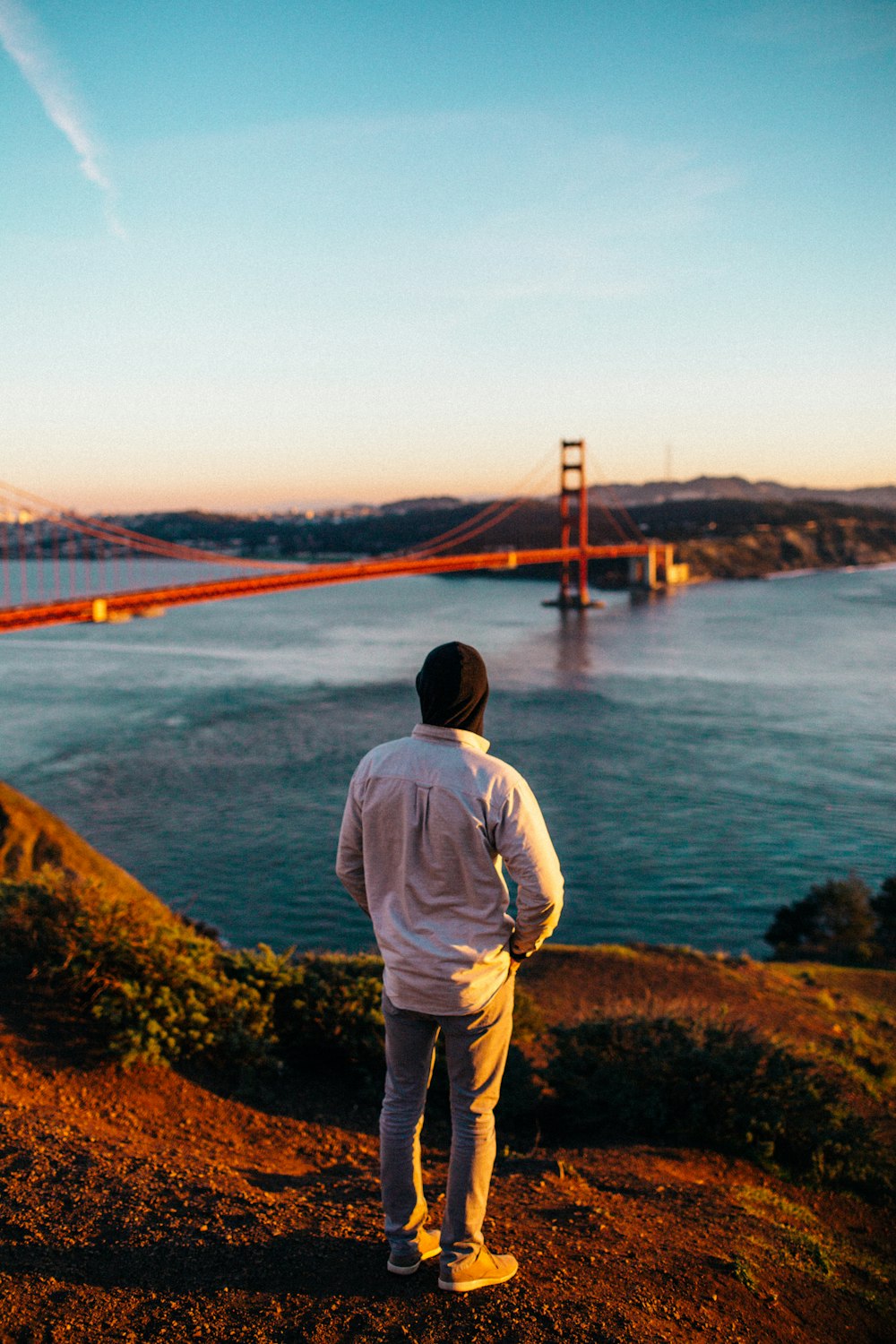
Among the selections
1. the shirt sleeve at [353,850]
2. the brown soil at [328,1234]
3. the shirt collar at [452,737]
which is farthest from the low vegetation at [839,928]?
the shirt collar at [452,737]

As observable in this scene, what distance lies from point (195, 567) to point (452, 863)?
8837 cm

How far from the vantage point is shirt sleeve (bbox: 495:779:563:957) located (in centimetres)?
199

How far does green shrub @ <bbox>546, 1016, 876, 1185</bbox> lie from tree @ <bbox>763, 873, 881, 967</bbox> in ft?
23.2

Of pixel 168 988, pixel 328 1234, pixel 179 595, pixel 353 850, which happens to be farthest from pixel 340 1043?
pixel 179 595

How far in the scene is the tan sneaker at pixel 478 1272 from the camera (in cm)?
213

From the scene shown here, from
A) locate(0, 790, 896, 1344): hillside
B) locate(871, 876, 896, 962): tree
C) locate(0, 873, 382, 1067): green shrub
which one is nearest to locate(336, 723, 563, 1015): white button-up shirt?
locate(0, 790, 896, 1344): hillside

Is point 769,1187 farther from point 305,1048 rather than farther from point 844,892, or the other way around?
point 844,892

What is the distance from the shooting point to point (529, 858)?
200 cm

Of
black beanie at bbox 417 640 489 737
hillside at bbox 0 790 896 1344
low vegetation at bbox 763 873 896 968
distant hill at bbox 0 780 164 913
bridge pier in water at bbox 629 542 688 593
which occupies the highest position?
bridge pier in water at bbox 629 542 688 593

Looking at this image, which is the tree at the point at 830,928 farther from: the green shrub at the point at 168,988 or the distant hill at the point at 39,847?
the green shrub at the point at 168,988

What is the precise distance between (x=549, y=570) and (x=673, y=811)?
200 ft

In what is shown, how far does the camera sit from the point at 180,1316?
2.00 metres

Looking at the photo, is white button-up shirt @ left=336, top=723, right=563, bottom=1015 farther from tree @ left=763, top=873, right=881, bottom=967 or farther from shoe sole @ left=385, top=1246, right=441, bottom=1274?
tree @ left=763, top=873, right=881, bottom=967

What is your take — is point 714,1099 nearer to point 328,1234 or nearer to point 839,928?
point 328,1234
